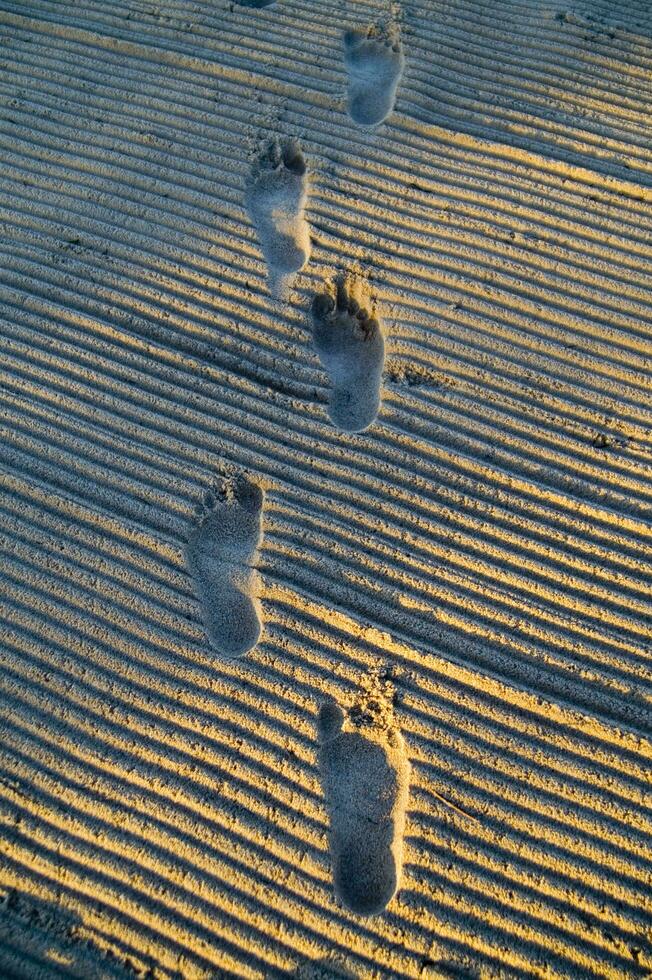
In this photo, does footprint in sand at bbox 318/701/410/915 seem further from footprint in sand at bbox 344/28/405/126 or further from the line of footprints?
footprint in sand at bbox 344/28/405/126

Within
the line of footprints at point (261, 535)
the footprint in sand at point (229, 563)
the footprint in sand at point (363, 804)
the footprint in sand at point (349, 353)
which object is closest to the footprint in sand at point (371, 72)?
the line of footprints at point (261, 535)

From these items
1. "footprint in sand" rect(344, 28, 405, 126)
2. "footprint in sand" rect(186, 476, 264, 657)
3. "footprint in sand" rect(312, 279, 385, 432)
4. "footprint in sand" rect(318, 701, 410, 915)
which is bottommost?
"footprint in sand" rect(318, 701, 410, 915)

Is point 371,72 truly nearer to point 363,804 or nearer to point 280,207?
point 280,207

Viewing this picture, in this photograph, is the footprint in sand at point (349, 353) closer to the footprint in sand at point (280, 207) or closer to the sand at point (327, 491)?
the sand at point (327, 491)

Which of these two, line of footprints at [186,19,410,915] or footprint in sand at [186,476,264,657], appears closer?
line of footprints at [186,19,410,915]

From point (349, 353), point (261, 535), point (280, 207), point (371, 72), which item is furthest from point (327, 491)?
point (371, 72)

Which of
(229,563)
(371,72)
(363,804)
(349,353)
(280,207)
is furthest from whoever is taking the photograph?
(371,72)

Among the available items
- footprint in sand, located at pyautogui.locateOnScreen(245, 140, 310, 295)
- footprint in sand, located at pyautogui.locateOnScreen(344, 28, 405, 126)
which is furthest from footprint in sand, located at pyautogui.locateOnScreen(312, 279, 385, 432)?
footprint in sand, located at pyautogui.locateOnScreen(344, 28, 405, 126)
